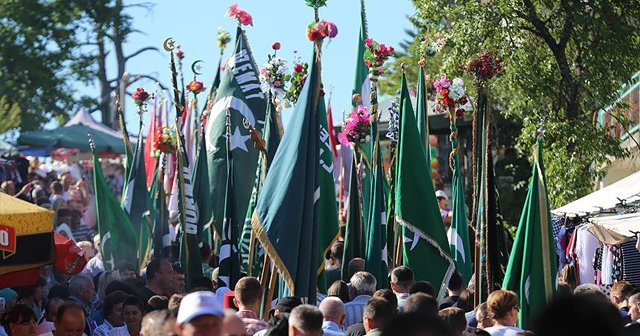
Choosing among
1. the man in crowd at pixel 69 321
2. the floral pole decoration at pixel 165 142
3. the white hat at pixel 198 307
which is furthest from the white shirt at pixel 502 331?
the floral pole decoration at pixel 165 142

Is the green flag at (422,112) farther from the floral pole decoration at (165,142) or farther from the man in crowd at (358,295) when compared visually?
the man in crowd at (358,295)

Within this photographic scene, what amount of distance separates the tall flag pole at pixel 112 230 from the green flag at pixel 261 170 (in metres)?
2.35

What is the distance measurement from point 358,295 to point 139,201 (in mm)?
7354

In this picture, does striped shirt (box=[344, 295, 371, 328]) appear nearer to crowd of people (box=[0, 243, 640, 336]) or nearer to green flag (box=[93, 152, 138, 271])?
crowd of people (box=[0, 243, 640, 336])

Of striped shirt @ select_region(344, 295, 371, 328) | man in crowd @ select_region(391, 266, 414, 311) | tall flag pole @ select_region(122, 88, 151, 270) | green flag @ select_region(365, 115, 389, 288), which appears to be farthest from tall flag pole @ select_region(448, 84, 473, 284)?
tall flag pole @ select_region(122, 88, 151, 270)

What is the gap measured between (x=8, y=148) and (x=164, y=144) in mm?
12909

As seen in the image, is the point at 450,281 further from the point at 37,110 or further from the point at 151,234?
the point at 37,110

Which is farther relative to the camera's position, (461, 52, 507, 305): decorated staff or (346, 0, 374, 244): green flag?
(346, 0, 374, 244): green flag

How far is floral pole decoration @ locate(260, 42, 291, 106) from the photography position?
1616 centimetres

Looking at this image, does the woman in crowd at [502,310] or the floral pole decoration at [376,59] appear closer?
the woman in crowd at [502,310]

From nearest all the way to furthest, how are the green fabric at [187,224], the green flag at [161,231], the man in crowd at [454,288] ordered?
the man in crowd at [454,288]
the green fabric at [187,224]
the green flag at [161,231]

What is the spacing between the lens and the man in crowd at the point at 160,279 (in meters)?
12.9

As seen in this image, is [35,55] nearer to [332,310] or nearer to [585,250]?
[585,250]

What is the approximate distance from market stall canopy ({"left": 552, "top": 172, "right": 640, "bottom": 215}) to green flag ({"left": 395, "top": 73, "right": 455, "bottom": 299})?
11.3 feet
